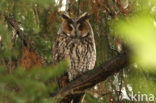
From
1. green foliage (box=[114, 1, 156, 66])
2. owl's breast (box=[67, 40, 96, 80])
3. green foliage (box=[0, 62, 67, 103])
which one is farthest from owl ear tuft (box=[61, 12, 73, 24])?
green foliage (box=[114, 1, 156, 66])

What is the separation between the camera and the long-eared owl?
314 cm

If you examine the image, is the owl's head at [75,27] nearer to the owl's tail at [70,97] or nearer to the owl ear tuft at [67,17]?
the owl ear tuft at [67,17]

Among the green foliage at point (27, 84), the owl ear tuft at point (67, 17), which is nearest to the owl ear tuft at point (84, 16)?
the owl ear tuft at point (67, 17)

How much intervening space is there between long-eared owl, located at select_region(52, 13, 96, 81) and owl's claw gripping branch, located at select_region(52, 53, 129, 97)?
0.93 m

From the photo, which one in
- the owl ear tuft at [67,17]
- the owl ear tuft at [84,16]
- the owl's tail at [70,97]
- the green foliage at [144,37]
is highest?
the owl ear tuft at [67,17]

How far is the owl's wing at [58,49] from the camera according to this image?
9.90ft

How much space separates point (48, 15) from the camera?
2.59 m

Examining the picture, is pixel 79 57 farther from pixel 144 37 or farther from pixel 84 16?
pixel 144 37

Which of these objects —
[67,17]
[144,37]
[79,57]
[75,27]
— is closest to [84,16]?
[67,17]

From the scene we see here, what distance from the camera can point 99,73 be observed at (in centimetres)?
204

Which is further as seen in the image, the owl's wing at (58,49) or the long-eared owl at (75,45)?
the long-eared owl at (75,45)

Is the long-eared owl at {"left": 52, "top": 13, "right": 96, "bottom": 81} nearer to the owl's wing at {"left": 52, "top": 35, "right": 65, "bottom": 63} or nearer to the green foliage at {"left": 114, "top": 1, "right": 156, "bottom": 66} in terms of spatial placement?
the owl's wing at {"left": 52, "top": 35, "right": 65, "bottom": 63}

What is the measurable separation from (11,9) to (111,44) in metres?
1.03

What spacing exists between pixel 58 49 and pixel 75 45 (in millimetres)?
223
